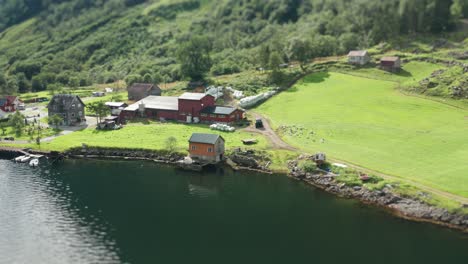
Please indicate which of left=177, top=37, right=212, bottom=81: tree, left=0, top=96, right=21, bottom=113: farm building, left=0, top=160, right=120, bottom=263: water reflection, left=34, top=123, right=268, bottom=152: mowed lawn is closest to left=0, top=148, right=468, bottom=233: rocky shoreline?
left=34, top=123, right=268, bottom=152: mowed lawn

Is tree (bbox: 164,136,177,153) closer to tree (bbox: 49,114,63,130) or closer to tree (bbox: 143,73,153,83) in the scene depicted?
tree (bbox: 49,114,63,130)

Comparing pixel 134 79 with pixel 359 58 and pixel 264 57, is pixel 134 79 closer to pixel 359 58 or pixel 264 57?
pixel 264 57

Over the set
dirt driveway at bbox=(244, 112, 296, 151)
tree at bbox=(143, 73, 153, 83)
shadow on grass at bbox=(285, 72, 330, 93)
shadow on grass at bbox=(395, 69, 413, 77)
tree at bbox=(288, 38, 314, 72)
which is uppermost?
tree at bbox=(288, 38, 314, 72)

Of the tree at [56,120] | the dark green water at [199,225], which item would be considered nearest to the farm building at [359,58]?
the dark green water at [199,225]

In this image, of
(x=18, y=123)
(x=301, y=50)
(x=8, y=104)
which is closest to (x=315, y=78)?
(x=301, y=50)

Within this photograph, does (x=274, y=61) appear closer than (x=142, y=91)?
No

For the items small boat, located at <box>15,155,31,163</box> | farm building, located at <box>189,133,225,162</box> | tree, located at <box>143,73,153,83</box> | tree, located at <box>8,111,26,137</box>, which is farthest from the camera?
tree, located at <box>143,73,153,83</box>

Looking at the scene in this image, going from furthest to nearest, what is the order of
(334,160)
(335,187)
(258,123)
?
1. (258,123)
2. (334,160)
3. (335,187)
